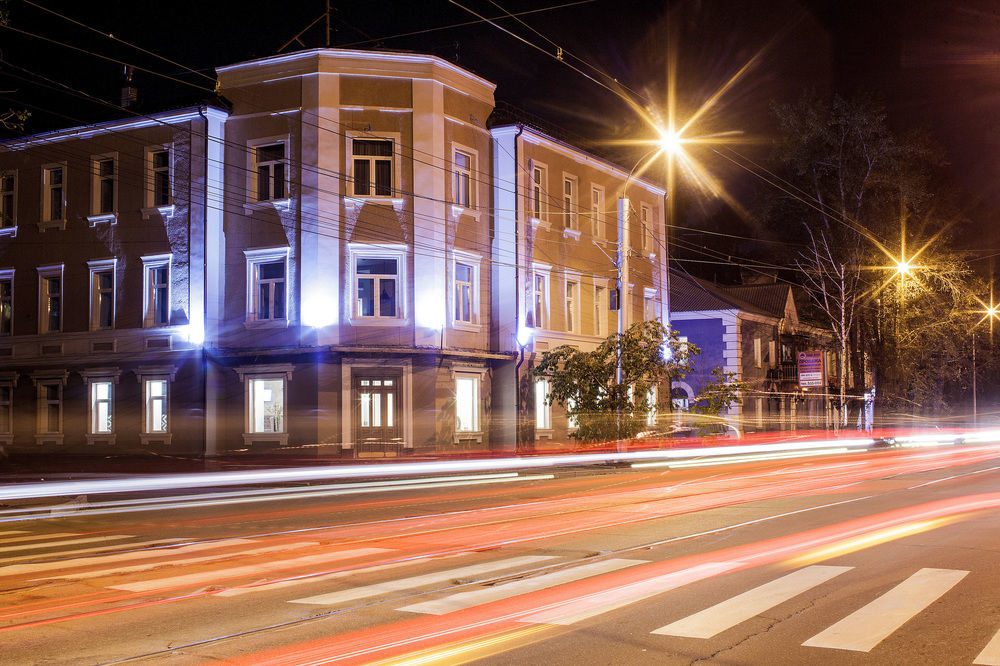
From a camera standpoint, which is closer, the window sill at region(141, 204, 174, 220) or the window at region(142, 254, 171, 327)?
the window sill at region(141, 204, 174, 220)

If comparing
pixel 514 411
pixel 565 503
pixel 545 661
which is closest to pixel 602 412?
pixel 514 411

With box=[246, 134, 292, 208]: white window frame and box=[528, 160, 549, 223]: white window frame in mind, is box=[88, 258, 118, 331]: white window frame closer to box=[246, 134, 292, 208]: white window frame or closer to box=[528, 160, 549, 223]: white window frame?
box=[246, 134, 292, 208]: white window frame

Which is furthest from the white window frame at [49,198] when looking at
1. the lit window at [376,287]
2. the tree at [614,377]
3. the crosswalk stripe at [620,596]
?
the crosswalk stripe at [620,596]

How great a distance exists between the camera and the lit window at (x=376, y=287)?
96.3 feet

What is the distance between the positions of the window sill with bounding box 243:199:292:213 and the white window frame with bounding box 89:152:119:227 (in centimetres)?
531

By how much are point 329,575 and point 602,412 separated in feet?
67.6

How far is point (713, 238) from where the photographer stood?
209 ft

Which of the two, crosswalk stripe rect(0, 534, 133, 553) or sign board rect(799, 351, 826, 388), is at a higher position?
sign board rect(799, 351, 826, 388)

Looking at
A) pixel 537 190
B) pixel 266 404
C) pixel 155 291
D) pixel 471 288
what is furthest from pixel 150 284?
pixel 537 190

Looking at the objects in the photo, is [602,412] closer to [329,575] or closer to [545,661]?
[329,575]

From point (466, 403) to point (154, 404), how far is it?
33.5 ft

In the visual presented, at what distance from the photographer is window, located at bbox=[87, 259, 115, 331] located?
107ft

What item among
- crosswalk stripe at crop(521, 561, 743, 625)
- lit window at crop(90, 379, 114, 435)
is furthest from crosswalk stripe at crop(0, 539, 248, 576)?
lit window at crop(90, 379, 114, 435)

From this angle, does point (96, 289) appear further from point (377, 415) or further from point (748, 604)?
point (748, 604)
